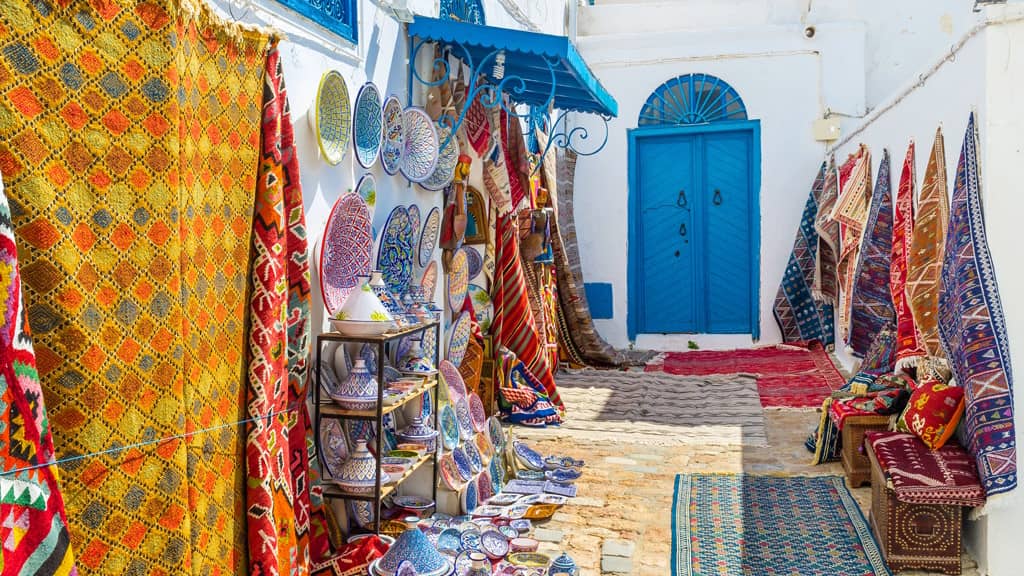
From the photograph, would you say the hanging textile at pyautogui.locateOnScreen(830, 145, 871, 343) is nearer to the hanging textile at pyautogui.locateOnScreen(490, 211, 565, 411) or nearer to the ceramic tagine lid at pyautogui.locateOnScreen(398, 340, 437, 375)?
the hanging textile at pyautogui.locateOnScreen(490, 211, 565, 411)

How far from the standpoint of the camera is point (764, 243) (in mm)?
7840

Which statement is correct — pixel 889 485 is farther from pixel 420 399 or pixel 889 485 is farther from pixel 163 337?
pixel 163 337

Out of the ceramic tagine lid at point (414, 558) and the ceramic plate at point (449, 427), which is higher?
the ceramic plate at point (449, 427)

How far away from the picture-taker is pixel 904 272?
4043mm

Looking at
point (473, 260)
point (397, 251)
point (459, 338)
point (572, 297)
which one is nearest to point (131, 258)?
point (397, 251)

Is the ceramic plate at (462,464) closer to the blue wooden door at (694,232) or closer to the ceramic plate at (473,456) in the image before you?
the ceramic plate at (473,456)

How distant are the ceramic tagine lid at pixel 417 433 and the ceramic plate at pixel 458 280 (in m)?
1.00

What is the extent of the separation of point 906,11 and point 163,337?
786 centimetres

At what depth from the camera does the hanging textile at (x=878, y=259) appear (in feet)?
16.3

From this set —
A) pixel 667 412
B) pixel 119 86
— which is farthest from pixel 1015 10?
pixel 667 412

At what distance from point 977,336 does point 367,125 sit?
90.4 inches

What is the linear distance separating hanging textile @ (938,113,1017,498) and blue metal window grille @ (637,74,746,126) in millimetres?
5011

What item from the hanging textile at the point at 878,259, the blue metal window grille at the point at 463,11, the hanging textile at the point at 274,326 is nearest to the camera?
the hanging textile at the point at 274,326

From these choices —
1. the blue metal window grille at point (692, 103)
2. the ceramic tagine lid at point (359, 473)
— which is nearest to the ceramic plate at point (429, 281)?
the ceramic tagine lid at point (359, 473)
